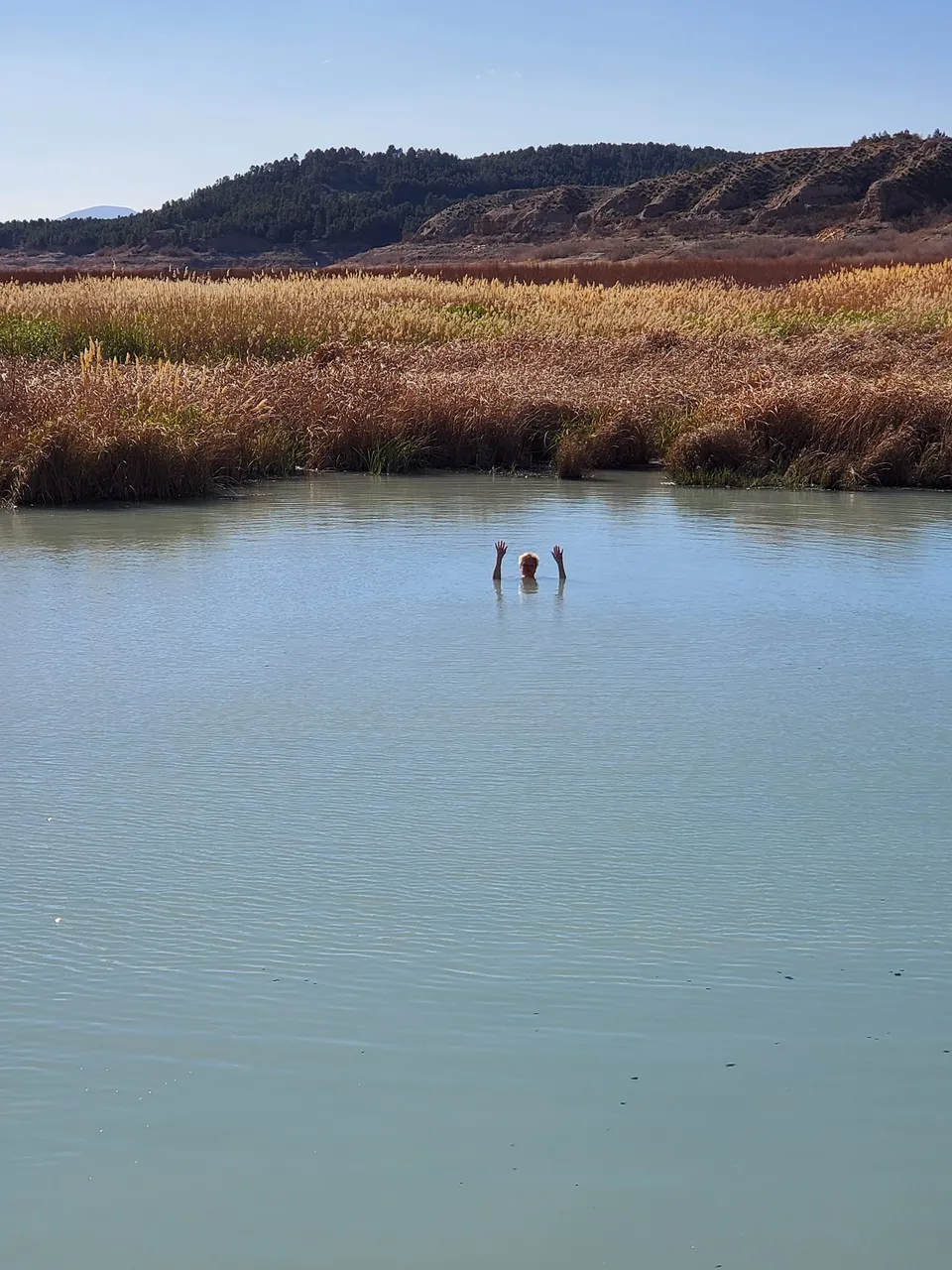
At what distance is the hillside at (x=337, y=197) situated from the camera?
8006cm

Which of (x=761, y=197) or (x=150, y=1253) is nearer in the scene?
(x=150, y=1253)

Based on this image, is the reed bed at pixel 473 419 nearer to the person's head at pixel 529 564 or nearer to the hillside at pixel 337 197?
the person's head at pixel 529 564

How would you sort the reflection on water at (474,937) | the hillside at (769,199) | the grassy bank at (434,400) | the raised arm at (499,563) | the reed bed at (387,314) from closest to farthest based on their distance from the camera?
the reflection on water at (474,937) → the raised arm at (499,563) → the grassy bank at (434,400) → the reed bed at (387,314) → the hillside at (769,199)

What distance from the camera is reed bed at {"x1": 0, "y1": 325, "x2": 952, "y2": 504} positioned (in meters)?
10.7

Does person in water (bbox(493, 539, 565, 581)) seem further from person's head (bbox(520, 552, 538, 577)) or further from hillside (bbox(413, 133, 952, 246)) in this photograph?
hillside (bbox(413, 133, 952, 246))

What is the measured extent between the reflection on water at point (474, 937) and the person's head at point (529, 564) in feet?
1.66

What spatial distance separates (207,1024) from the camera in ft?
10.0

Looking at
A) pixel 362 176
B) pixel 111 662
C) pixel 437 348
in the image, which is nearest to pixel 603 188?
pixel 362 176

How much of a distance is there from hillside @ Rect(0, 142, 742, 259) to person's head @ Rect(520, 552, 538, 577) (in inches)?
2614

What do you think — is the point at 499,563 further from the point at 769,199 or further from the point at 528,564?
the point at 769,199

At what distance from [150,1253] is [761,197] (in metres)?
64.3

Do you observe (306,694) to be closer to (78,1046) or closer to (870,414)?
(78,1046)

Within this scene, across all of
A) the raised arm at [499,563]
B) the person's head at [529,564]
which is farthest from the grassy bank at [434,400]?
the person's head at [529,564]

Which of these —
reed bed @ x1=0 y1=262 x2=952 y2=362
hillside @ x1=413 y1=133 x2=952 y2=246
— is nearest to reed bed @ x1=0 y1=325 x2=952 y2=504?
reed bed @ x1=0 y1=262 x2=952 y2=362
